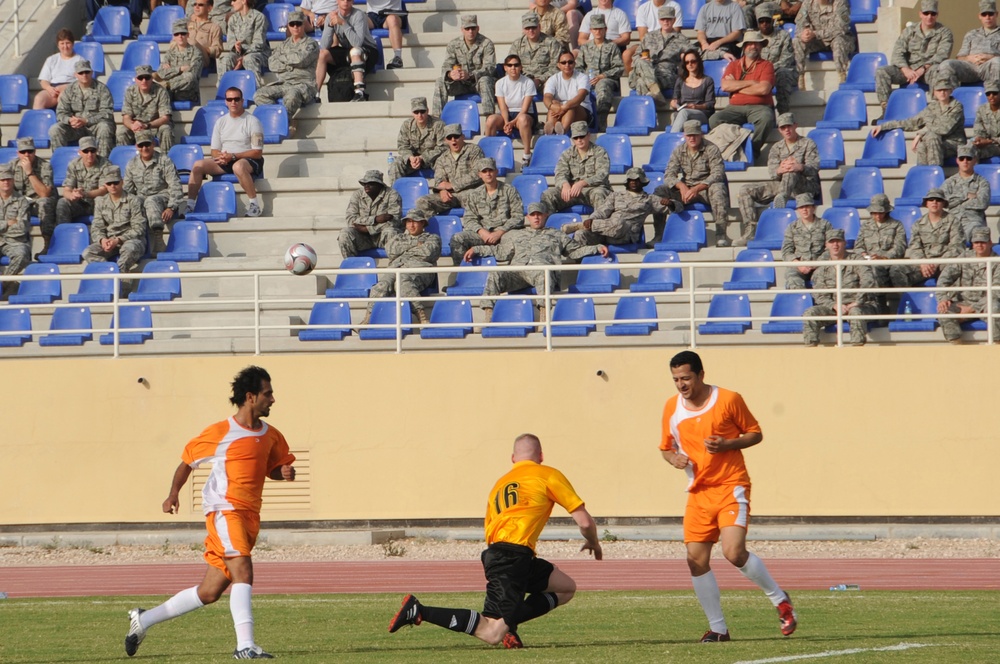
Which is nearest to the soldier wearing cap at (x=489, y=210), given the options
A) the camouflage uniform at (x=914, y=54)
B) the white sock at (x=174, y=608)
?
the camouflage uniform at (x=914, y=54)

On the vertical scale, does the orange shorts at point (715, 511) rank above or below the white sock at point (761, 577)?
above

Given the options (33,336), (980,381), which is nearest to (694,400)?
(980,381)

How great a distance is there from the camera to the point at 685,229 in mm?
19016

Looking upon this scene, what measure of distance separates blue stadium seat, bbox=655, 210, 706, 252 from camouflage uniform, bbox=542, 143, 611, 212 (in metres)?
0.89

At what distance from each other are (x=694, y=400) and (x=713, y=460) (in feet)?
1.26

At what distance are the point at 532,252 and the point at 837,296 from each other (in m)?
3.76

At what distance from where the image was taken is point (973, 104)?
66.5 feet

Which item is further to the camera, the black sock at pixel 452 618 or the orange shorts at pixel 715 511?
the orange shorts at pixel 715 511

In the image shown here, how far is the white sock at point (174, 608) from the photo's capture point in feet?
28.9

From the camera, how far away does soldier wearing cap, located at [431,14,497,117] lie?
21.6 metres

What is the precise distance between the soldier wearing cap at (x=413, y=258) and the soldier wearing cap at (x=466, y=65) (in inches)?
132

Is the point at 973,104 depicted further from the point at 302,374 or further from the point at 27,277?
the point at 27,277

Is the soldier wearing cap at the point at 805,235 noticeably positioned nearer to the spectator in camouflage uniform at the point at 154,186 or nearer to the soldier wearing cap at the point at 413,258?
the soldier wearing cap at the point at 413,258

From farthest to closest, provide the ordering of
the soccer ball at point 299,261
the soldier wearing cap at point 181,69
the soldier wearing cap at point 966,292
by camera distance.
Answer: the soldier wearing cap at point 181,69 → the soccer ball at point 299,261 → the soldier wearing cap at point 966,292
